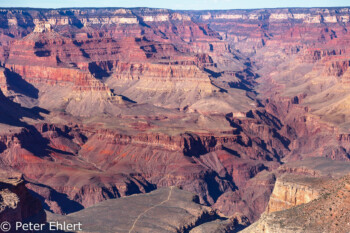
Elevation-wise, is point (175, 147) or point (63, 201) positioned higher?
point (175, 147)

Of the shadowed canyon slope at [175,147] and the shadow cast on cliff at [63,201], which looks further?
the shadowed canyon slope at [175,147]

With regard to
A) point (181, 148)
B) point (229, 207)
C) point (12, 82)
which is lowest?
point (229, 207)

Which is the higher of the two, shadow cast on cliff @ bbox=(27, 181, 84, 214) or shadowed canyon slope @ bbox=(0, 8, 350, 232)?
shadowed canyon slope @ bbox=(0, 8, 350, 232)

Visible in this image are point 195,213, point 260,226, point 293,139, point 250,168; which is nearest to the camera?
point 260,226

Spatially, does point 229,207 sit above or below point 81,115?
below

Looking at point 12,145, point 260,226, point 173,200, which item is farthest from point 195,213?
point 12,145

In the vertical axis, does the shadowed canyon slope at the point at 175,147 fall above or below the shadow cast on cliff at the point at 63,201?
above

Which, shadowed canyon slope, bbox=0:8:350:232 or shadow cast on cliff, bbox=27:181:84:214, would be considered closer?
shadow cast on cliff, bbox=27:181:84:214

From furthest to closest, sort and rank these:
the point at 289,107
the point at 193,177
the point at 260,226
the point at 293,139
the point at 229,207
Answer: the point at 289,107 → the point at 293,139 → the point at 193,177 → the point at 229,207 → the point at 260,226

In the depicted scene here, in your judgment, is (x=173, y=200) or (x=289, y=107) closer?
(x=173, y=200)

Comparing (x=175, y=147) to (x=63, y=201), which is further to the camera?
(x=175, y=147)

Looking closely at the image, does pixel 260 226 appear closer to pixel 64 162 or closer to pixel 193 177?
pixel 193 177
